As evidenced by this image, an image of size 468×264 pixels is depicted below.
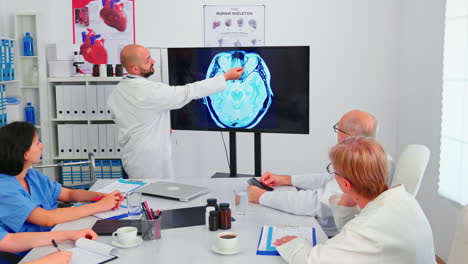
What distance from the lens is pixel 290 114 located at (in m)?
3.20

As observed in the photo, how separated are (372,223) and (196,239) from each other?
723 mm

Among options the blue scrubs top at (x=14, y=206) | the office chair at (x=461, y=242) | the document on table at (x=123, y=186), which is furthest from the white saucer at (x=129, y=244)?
the office chair at (x=461, y=242)

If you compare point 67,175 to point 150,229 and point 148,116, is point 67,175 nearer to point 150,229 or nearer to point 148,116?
point 148,116

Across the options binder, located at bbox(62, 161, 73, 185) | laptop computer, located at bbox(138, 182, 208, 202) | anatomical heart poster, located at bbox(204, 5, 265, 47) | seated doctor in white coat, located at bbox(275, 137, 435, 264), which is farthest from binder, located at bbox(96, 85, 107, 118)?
seated doctor in white coat, located at bbox(275, 137, 435, 264)

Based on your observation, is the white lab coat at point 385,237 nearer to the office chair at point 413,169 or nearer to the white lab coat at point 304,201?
the office chair at point 413,169

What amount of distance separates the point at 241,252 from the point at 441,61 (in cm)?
260

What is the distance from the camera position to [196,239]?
1952 mm

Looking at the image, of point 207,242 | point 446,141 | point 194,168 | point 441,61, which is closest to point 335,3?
point 441,61

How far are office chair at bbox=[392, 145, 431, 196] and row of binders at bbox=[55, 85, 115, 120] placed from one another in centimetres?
285

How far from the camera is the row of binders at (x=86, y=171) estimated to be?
436 cm

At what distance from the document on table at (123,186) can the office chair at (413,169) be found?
1.32m

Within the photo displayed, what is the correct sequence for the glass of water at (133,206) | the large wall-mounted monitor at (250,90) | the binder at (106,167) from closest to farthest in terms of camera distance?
the glass of water at (133,206), the large wall-mounted monitor at (250,90), the binder at (106,167)

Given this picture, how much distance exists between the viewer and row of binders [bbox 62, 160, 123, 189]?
4363 millimetres

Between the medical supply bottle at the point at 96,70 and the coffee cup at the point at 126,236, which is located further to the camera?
the medical supply bottle at the point at 96,70
